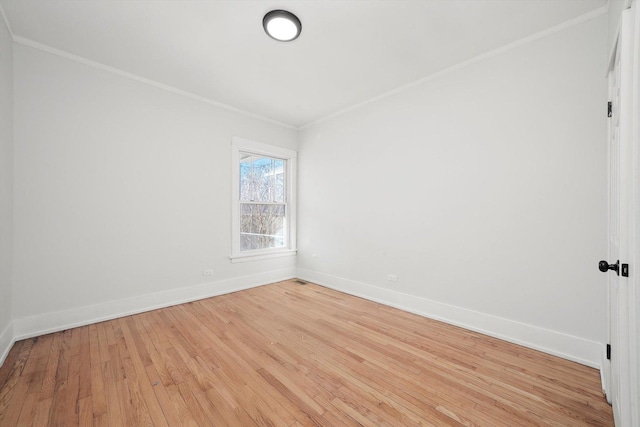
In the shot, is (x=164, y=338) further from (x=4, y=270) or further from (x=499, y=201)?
(x=499, y=201)

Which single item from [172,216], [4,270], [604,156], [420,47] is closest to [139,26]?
[172,216]

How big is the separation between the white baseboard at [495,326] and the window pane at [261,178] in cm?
211

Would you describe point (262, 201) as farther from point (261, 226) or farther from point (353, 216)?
point (353, 216)

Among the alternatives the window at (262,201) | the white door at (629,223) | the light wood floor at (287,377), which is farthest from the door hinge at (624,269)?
the window at (262,201)

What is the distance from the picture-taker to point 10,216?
240 cm

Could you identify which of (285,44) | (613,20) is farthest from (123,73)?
(613,20)

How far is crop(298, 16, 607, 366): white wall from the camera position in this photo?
217 cm

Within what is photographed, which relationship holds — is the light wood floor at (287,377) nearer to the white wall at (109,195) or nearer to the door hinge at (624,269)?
the white wall at (109,195)

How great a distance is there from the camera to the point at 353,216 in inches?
157

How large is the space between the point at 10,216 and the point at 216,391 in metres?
2.53

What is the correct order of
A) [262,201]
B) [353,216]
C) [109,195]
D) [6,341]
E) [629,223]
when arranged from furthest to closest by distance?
[262,201], [353,216], [109,195], [6,341], [629,223]

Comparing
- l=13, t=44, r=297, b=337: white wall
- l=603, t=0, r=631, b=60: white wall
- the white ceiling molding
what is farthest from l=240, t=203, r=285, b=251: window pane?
l=603, t=0, r=631, b=60: white wall

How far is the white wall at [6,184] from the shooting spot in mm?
2186

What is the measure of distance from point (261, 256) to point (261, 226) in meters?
0.52
